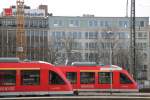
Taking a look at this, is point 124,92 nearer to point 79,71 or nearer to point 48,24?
point 79,71

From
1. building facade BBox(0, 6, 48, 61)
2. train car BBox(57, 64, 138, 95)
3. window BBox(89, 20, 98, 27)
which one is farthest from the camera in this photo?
window BBox(89, 20, 98, 27)

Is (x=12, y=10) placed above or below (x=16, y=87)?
above

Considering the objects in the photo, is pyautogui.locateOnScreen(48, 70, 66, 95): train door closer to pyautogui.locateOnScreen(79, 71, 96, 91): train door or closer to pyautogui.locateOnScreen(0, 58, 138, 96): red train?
pyautogui.locateOnScreen(0, 58, 138, 96): red train

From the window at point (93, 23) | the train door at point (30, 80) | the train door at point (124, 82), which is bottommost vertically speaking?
the train door at point (124, 82)

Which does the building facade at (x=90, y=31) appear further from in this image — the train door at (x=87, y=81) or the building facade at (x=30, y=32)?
the train door at (x=87, y=81)

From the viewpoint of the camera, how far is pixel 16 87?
3384 cm

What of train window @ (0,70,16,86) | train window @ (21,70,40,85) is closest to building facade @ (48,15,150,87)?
train window @ (21,70,40,85)

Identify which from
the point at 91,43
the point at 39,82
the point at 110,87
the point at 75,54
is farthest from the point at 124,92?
the point at 91,43

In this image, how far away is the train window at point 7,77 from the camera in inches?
1326

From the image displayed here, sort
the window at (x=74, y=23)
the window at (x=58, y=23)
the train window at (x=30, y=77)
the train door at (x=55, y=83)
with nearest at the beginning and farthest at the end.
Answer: the train window at (x=30, y=77) < the train door at (x=55, y=83) < the window at (x=58, y=23) < the window at (x=74, y=23)

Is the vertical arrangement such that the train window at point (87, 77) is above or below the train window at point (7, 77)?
below

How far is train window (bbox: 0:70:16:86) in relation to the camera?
111 feet

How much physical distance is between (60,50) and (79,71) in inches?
3005

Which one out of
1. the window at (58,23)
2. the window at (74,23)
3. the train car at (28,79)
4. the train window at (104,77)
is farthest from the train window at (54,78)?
the window at (74,23)
